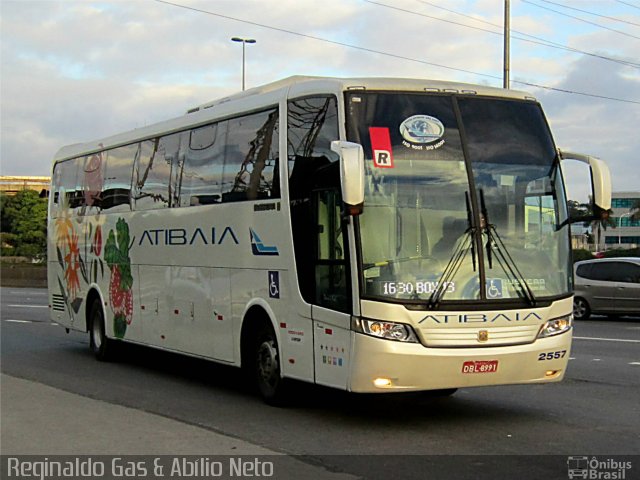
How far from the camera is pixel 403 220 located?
9.50 metres

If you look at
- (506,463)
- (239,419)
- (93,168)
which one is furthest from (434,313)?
(93,168)

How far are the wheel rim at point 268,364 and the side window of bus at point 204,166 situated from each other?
2.09 m

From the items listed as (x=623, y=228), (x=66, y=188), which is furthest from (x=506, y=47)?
(x=623, y=228)

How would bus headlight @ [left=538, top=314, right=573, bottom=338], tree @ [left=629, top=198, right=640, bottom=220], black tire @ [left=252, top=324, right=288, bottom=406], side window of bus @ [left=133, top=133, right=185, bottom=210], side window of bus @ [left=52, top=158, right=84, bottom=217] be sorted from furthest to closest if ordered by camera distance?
tree @ [left=629, top=198, right=640, bottom=220], side window of bus @ [left=52, top=158, right=84, bottom=217], side window of bus @ [left=133, top=133, right=185, bottom=210], black tire @ [left=252, top=324, right=288, bottom=406], bus headlight @ [left=538, top=314, right=573, bottom=338]

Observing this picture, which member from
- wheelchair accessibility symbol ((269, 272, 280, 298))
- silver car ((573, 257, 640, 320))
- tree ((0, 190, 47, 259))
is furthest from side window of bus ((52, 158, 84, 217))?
tree ((0, 190, 47, 259))

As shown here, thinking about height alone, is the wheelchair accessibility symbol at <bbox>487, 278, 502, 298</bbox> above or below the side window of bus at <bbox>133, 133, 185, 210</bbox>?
below

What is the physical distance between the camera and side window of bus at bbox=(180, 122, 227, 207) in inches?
492

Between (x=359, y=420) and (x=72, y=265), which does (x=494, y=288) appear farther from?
(x=72, y=265)

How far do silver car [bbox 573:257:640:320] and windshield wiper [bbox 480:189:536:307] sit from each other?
1518 centimetres

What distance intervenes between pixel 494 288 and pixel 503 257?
0.32m

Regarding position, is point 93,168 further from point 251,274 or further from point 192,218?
point 251,274

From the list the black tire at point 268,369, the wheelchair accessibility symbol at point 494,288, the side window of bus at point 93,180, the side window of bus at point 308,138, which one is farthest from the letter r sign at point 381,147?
the side window of bus at point 93,180

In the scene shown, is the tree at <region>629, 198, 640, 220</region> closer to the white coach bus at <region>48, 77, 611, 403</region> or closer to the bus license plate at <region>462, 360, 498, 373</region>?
the white coach bus at <region>48, 77, 611, 403</region>

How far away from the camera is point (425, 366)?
9.27 meters
